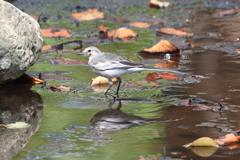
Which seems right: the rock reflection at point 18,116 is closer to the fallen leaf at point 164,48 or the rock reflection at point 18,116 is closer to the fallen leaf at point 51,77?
the fallen leaf at point 51,77

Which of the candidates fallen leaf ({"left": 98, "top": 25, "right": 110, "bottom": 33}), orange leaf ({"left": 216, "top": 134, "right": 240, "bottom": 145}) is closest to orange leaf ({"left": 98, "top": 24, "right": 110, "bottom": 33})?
fallen leaf ({"left": 98, "top": 25, "right": 110, "bottom": 33})

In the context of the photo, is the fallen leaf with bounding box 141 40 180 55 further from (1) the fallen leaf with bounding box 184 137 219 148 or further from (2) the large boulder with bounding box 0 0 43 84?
(1) the fallen leaf with bounding box 184 137 219 148

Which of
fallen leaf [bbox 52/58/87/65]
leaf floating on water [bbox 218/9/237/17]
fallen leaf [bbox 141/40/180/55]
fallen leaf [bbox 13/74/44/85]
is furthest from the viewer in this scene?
leaf floating on water [bbox 218/9/237/17]

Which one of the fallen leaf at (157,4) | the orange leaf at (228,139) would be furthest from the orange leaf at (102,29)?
the orange leaf at (228,139)

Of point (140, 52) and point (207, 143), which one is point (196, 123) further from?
point (140, 52)

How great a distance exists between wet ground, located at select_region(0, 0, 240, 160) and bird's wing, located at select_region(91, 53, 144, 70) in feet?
1.06

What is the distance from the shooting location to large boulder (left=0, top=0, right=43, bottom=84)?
5.08 m

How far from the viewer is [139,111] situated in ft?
14.7

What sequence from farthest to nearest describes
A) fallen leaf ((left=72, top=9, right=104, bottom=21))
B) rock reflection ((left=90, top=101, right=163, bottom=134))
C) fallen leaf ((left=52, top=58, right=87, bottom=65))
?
1. fallen leaf ((left=72, top=9, right=104, bottom=21))
2. fallen leaf ((left=52, top=58, right=87, bottom=65))
3. rock reflection ((left=90, top=101, right=163, bottom=134))

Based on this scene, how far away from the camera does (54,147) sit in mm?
3539

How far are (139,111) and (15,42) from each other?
5.70 feet

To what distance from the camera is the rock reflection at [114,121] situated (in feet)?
13.2

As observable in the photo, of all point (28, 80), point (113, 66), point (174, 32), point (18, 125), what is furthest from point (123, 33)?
point (18, 125)

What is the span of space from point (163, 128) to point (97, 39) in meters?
4.52
